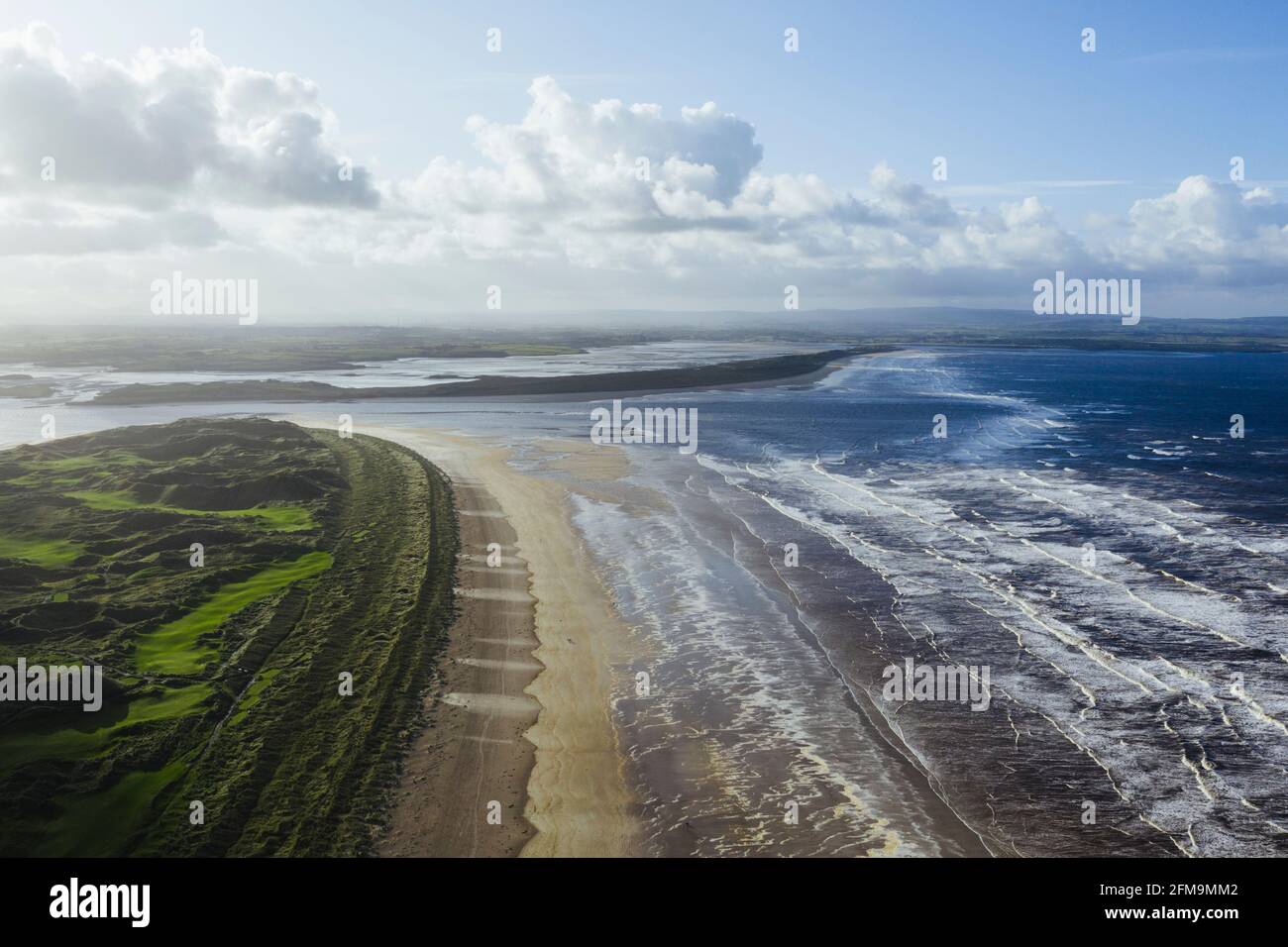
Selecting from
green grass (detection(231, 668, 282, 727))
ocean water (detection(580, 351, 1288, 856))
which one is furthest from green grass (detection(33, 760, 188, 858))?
ocean water (detection(580, 351, 1288, 856))

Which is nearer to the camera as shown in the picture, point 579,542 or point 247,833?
point 247,833

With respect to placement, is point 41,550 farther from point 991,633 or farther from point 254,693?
point 991,633

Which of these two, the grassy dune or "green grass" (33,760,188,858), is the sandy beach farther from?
"green grass" (33,760,188,858)

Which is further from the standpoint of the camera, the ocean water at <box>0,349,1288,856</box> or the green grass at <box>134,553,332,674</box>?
the green grass at <box>134,553,332,674</box>

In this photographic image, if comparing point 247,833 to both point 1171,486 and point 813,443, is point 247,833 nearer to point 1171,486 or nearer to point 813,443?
point 1171,486

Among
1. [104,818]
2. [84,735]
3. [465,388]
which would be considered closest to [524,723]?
[104,818]
